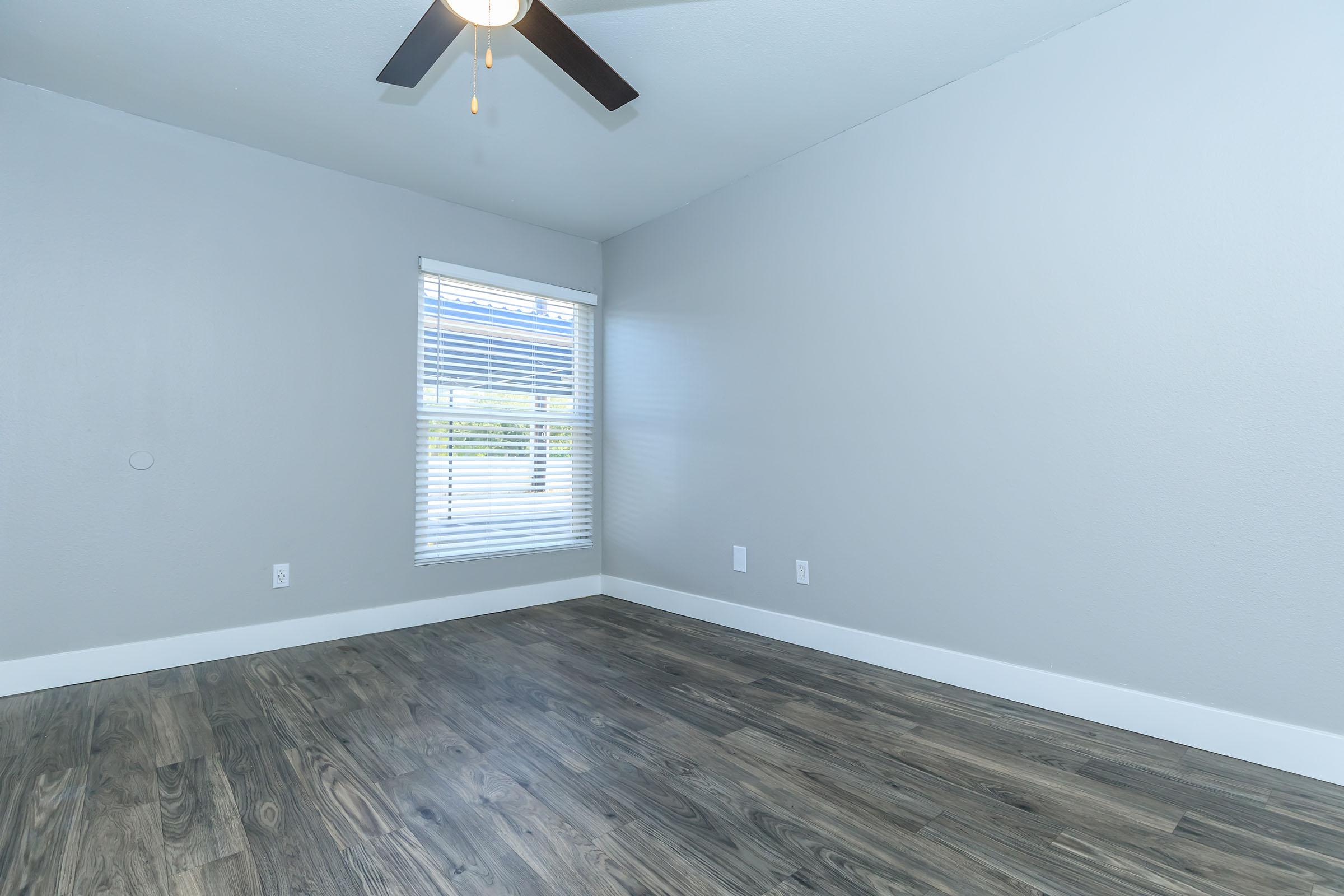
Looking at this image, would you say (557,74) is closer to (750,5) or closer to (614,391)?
(750,5)

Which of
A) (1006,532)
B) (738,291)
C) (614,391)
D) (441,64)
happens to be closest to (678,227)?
(738,291)

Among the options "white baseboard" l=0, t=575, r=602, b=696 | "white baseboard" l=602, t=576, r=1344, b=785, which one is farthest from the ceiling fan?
"white baseboard" l=0, t=575, r=602, b=696

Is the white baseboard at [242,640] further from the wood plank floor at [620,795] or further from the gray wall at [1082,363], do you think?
the gray wall at [1082,363]

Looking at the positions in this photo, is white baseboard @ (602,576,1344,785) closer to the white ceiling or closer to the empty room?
the empty room

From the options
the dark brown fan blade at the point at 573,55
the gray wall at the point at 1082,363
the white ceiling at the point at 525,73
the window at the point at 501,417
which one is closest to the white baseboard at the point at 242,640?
the window at the point at 501,417

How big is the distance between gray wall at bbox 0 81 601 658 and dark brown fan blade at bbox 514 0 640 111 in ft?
4.47

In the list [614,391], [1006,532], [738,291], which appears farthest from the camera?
[614,391]

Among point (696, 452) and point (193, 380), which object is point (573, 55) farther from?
point (193, 380)

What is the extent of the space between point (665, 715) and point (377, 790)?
92 centimetres

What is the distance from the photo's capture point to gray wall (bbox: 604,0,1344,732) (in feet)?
5.89

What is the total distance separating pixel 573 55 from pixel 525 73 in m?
0.69

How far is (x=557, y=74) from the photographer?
7.95 feet

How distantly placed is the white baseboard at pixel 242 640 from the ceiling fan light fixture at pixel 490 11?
272cm

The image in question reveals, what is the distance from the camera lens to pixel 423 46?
1801 millimetres
